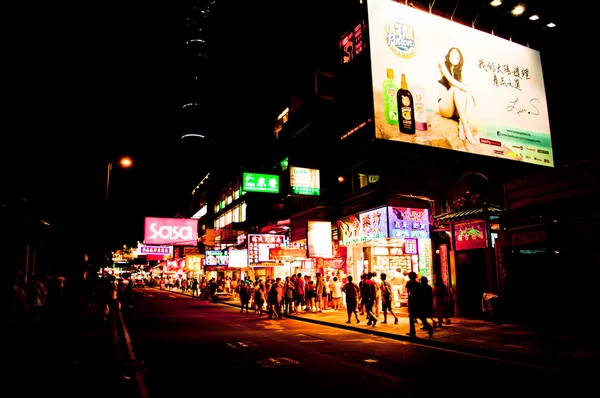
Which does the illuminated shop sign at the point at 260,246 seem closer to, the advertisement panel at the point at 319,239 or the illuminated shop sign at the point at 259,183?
the illuminated shop sign at the point at 259,183

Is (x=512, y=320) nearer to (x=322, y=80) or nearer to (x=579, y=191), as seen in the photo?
(x=579, y=191)

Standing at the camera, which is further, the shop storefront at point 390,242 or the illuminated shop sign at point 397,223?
the shop storefront at point 390,242

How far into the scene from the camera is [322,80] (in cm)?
2697

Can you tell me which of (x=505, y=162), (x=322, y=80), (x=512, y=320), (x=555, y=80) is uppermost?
(x=322, y=80)

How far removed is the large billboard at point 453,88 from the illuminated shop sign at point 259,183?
12.3 meters

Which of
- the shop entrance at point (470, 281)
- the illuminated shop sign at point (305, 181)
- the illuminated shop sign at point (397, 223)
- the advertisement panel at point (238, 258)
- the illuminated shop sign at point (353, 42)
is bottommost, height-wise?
the shop entrance at point (470, 281)

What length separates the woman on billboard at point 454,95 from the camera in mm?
18125

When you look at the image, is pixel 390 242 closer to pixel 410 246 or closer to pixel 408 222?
pixel 410 246

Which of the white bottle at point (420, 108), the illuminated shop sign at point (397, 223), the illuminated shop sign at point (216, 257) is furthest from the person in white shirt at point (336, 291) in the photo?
the illuminated shop sign at point (216, 257)

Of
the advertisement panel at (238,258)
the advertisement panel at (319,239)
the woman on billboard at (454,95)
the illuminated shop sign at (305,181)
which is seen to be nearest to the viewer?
the woman on billboard at (454,95)

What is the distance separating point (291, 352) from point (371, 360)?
2274 millimetres

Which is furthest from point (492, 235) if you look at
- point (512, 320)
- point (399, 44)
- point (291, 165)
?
point (291, 165)

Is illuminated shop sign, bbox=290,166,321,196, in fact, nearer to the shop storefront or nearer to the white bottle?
the shop storefront

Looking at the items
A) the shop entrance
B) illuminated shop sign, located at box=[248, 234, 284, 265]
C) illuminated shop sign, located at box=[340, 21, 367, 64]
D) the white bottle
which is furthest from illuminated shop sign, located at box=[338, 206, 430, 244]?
illuminated shop sign, located at box=[248, 234, 284, 265]
